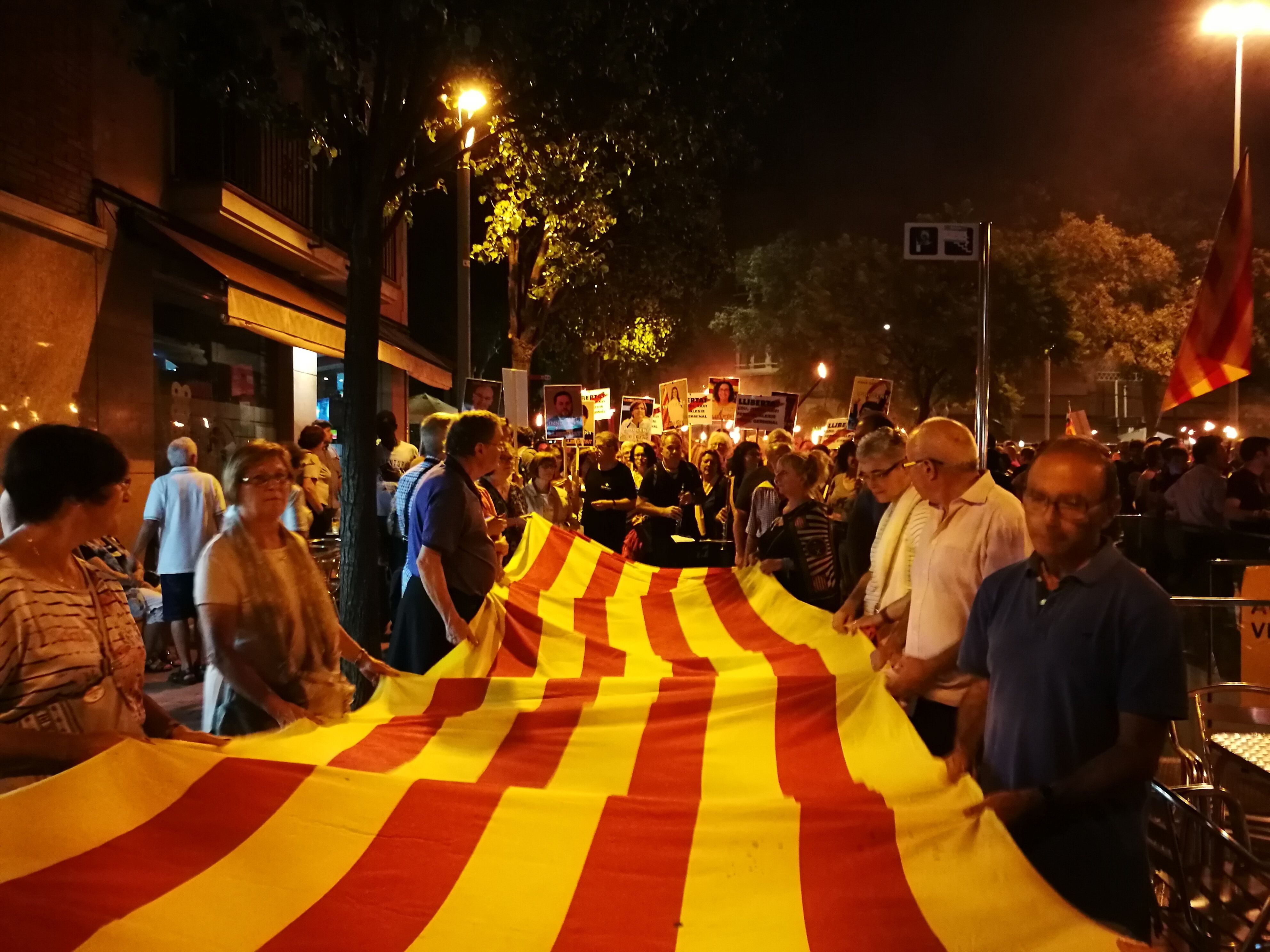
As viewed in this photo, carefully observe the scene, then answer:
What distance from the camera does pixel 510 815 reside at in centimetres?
311

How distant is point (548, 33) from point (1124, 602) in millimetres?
7408

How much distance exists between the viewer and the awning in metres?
10.9

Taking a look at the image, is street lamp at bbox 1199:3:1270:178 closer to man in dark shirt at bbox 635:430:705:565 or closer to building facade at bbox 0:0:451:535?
man in dark shirt at bbox 635:430:705:565

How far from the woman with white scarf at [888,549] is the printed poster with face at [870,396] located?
8892 mm

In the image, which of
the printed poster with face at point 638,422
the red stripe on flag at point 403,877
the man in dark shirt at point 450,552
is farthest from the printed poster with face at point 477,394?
the red stripe on flag at point 403,877

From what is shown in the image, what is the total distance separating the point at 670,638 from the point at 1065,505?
4415 mm

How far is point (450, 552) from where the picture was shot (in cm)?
539

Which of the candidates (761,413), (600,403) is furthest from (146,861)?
(600,403)

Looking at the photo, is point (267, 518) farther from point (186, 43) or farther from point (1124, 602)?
point (186, 43)

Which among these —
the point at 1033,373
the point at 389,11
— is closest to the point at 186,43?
the point at 389,11

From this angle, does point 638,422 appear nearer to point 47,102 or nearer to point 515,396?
point 515,396

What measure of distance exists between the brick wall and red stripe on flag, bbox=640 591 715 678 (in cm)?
741

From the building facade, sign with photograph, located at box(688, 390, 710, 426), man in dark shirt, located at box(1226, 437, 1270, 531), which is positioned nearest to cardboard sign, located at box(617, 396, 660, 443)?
sign with photograph, located at box(688, 390, 710, 426)

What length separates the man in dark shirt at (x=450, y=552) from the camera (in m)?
5.35
